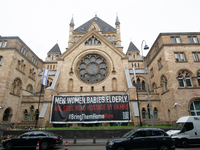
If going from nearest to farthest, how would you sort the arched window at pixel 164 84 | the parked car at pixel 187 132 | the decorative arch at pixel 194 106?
1. the parked car at pixel 187 132
2. the decorative arch at pixel 194 106
3. the arched window at pixel 164 84

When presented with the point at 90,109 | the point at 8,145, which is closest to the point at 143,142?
the point at 8,145

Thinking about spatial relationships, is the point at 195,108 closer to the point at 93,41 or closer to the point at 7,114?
the point at 93,41

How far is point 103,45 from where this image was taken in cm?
2984

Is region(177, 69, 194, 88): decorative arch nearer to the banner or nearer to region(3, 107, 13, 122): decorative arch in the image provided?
the banner

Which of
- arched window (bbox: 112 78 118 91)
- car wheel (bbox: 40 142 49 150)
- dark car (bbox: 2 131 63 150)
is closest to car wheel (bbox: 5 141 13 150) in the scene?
dark car (bbox: 2 131 63 150)

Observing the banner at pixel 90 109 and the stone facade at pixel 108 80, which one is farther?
the banner at pixel 90 109

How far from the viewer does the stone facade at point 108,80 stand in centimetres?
2076

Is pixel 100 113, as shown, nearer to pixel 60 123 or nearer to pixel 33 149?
pixel 60 123

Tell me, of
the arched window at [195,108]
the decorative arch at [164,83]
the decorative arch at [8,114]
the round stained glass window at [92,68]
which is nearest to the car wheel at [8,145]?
the decorative arch at [8,114]

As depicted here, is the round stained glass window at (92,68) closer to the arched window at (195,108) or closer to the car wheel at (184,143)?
the arched window at (195,108)

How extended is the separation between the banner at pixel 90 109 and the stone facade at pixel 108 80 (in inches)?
51.1

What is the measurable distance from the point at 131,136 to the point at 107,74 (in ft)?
63.4

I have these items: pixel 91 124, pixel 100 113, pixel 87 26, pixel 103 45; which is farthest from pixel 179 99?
pixel 87 26

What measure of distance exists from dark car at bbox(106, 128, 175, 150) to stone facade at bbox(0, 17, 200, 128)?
11.4 meters
